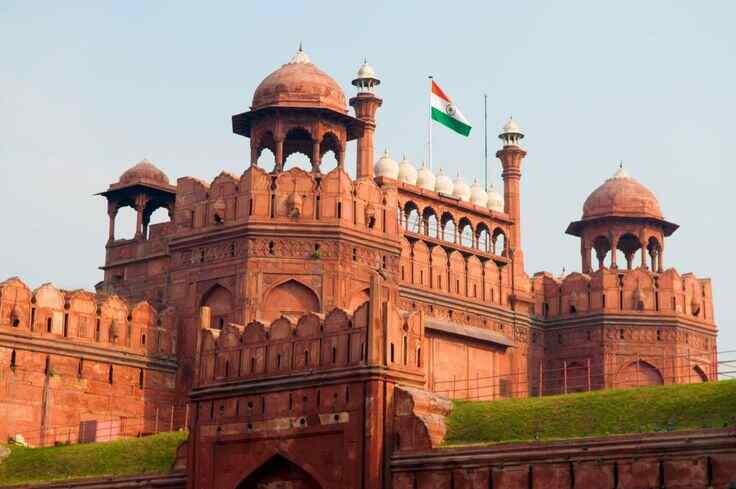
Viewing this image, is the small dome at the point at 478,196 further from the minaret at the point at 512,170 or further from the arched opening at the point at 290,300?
the arched opening at the point at 290,300

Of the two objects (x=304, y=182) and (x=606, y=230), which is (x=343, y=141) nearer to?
Answer: (x=304, y=182)

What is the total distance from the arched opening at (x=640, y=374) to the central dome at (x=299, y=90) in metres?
9.89

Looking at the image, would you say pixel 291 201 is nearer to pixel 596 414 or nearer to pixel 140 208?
pixel 140 208

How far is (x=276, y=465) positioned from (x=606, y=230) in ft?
58.9

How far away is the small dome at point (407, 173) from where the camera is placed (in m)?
39.8

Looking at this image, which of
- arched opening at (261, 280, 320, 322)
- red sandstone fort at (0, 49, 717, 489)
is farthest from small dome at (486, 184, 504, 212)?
arched opening at (261, 280, 320, 322)

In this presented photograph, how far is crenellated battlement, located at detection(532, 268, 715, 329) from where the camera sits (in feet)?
126

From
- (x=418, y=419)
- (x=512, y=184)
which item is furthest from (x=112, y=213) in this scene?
(x=418, y=419)

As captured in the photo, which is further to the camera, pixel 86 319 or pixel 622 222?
pixel 622 222

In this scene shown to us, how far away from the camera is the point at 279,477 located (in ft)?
80.4

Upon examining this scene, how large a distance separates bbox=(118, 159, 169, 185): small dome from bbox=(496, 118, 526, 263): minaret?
9.50 meters

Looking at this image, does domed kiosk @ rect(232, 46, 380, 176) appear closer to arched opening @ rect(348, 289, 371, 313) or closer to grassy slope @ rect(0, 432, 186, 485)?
arched opening @ rect(348, 289, 371, 313)

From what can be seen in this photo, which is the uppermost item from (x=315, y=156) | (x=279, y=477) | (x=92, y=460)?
(x=315, y=156)

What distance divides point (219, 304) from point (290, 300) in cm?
160
